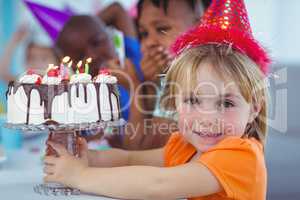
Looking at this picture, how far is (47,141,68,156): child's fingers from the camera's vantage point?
0.84m

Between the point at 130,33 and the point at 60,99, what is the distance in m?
0.92

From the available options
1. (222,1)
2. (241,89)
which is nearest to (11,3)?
(222,1)

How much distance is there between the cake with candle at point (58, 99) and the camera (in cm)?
85

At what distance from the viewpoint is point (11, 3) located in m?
2.84

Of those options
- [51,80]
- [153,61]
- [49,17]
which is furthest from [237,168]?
[49,17]

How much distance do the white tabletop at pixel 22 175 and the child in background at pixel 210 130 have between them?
6cm

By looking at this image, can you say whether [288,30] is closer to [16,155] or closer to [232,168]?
[16,155]

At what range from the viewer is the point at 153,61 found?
1469mm

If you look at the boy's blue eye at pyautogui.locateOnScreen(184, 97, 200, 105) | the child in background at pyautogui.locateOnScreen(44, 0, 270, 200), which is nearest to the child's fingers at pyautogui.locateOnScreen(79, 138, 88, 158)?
the child in background at pyautogui.locateOnScreen(44, 0, 270, 200)

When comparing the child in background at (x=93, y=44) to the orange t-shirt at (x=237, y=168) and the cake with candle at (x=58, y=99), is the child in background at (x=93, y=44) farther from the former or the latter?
the orange t-shirt at (x=237, y=168)

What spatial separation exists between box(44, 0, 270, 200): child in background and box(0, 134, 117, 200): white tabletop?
0.21 ft

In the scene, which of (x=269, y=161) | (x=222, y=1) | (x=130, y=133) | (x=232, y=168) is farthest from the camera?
(x=269, y=161)

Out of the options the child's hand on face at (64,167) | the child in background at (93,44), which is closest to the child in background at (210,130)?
the child's hand on face at (64,167)

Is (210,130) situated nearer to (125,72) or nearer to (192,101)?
(192,101)
